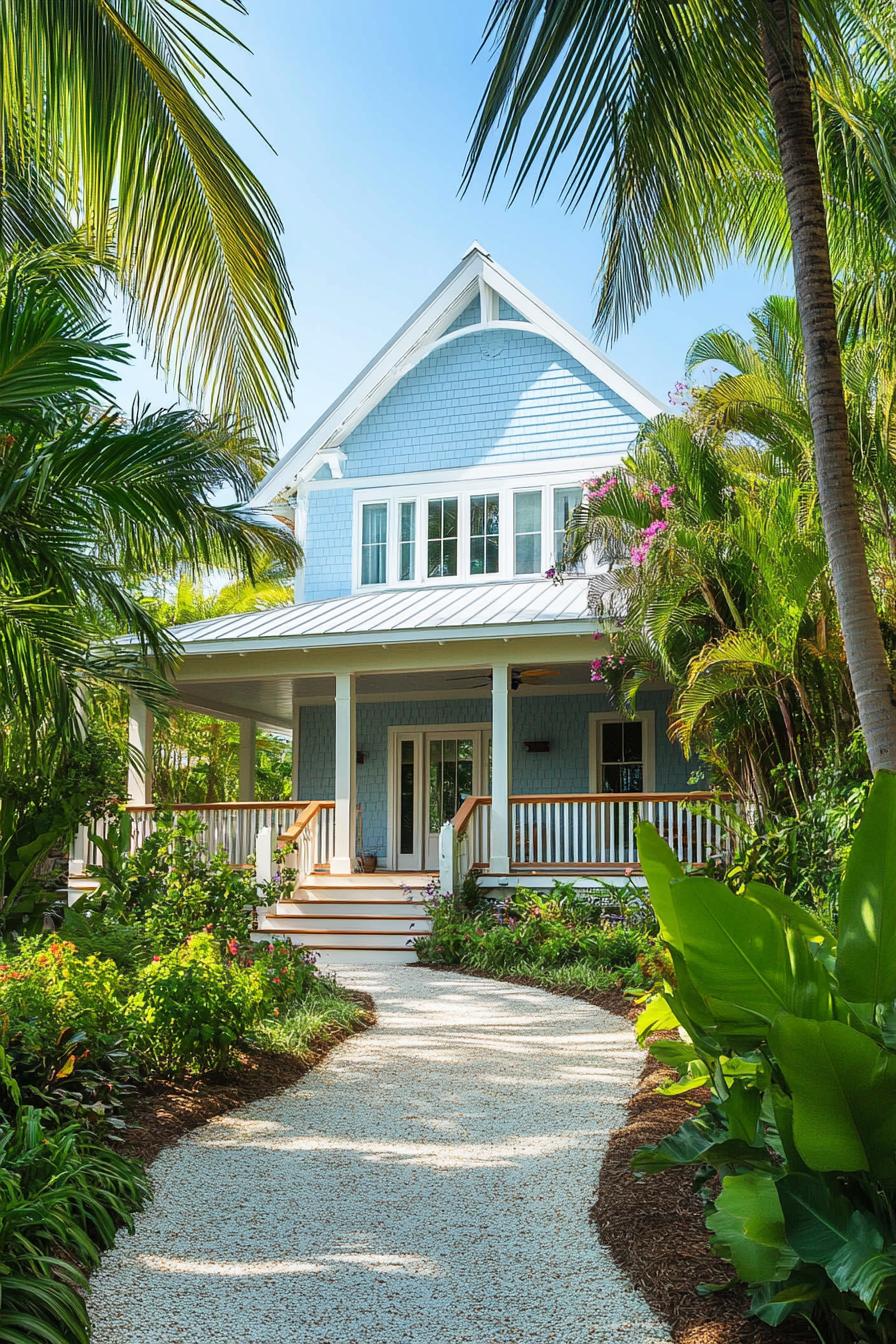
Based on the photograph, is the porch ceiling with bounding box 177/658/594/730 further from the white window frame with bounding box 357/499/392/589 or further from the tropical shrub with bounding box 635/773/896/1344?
the tropical shrub with bounding box 635/773/896/1344

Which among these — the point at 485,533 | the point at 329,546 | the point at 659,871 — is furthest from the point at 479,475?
the point at 659,871

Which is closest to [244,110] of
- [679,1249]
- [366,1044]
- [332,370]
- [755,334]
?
[679,1249]

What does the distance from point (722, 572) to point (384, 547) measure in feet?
25.5

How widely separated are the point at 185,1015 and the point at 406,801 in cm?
1150

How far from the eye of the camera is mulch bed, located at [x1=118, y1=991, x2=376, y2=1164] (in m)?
5.66

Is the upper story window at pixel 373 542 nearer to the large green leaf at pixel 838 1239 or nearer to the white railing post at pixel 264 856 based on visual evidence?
the white railing post at pixel 264 856

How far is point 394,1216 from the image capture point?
480cm

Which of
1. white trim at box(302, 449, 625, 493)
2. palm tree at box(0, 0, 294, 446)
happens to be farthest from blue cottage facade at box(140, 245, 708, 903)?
palm tree at box(0, 0, 294, 446)

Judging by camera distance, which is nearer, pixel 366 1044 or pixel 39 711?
pixel 39 711

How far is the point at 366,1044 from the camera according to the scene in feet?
27.4

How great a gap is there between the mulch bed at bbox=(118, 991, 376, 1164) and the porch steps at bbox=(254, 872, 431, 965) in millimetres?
5075

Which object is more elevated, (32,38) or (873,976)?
(32,38)

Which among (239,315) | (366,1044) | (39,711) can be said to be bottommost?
(366,1044)

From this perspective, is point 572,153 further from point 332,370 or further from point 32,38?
point 332,370
